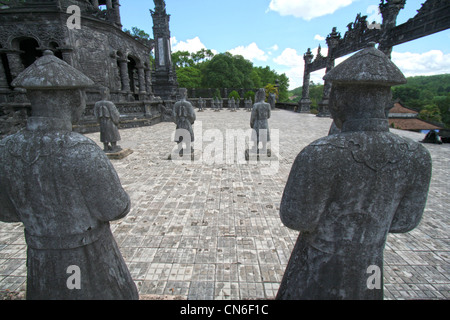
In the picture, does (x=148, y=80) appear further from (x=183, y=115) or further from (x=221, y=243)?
(x=221, y=243)

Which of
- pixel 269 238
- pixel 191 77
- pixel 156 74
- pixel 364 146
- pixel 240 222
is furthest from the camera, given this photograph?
pixel 191 77

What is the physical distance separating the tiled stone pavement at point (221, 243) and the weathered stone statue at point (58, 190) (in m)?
1.27

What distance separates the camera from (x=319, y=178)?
1358 millimetres

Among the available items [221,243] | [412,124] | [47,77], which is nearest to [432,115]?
[412,124]

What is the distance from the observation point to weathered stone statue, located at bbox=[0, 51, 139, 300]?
1413 mm

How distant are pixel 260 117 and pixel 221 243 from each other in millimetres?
4974

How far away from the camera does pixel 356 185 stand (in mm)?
1366

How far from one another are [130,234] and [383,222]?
3634 millimetres

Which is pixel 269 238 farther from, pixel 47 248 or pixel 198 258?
pixel 47 248

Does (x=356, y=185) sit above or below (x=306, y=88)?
below

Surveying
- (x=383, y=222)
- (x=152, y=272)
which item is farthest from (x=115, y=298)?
(x=383, y=222)

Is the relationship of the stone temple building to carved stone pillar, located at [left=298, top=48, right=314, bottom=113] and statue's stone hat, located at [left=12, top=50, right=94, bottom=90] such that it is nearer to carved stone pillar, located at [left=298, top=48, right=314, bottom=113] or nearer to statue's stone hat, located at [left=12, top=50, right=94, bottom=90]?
statue's stone hat, located at [left=12, top=50, right=94, bottom=90]

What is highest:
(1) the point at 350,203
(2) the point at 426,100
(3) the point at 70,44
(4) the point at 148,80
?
(3) the point at 70,44

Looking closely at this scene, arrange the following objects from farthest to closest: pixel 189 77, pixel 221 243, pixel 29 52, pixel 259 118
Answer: pixel 189 77 < pixel 29 52 < pixel 259 118 < pixel 221 243
